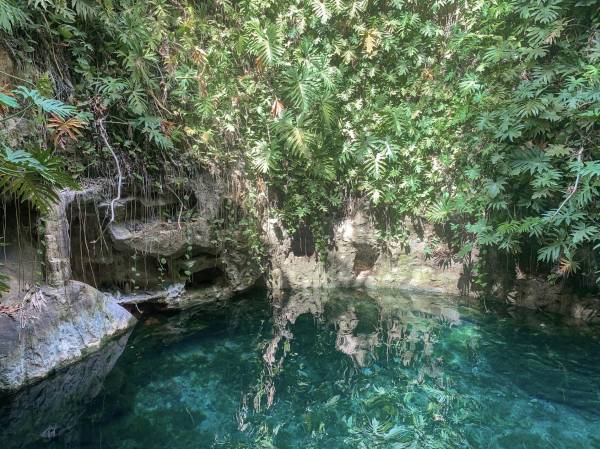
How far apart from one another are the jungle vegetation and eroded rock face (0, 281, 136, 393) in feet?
4.19

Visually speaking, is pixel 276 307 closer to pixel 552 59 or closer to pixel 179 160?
pixel 179 160

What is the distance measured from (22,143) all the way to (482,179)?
508cm

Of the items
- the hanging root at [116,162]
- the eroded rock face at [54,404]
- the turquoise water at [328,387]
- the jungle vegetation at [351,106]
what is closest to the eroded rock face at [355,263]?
the jungle vegetation at [351,106]

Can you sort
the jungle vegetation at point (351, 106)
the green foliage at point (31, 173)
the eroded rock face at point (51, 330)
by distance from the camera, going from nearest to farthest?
the green foliage at point (31, 173) → the eroded rock face at point (51, 330) → the jungle vegetation at point (351, 106)

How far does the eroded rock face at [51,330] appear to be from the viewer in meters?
3.39

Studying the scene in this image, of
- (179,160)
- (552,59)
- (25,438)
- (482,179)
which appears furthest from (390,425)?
(552,59)

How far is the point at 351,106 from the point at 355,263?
2345 mm

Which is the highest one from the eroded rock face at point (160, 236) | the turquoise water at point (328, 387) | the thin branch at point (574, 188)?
the thin branch at point (574, 188)

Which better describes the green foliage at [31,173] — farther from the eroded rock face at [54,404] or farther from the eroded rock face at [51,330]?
the eroded rock face at [54,404]

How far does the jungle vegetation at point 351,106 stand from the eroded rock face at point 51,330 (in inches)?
50.3

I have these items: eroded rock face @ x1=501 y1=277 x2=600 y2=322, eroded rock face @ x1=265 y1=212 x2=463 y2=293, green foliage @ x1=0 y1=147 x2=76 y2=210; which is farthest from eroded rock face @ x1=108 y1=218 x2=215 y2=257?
eroded rock face @ x1=501 y1=277 x2=600 y2=322

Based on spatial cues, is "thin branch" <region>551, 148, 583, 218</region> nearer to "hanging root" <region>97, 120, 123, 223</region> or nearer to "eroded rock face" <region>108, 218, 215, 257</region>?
"eroded rock face" <region>108, 218, 215, 257</region>

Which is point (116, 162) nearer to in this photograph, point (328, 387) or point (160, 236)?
point (160, 236)

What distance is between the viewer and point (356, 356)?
4.10 meters
